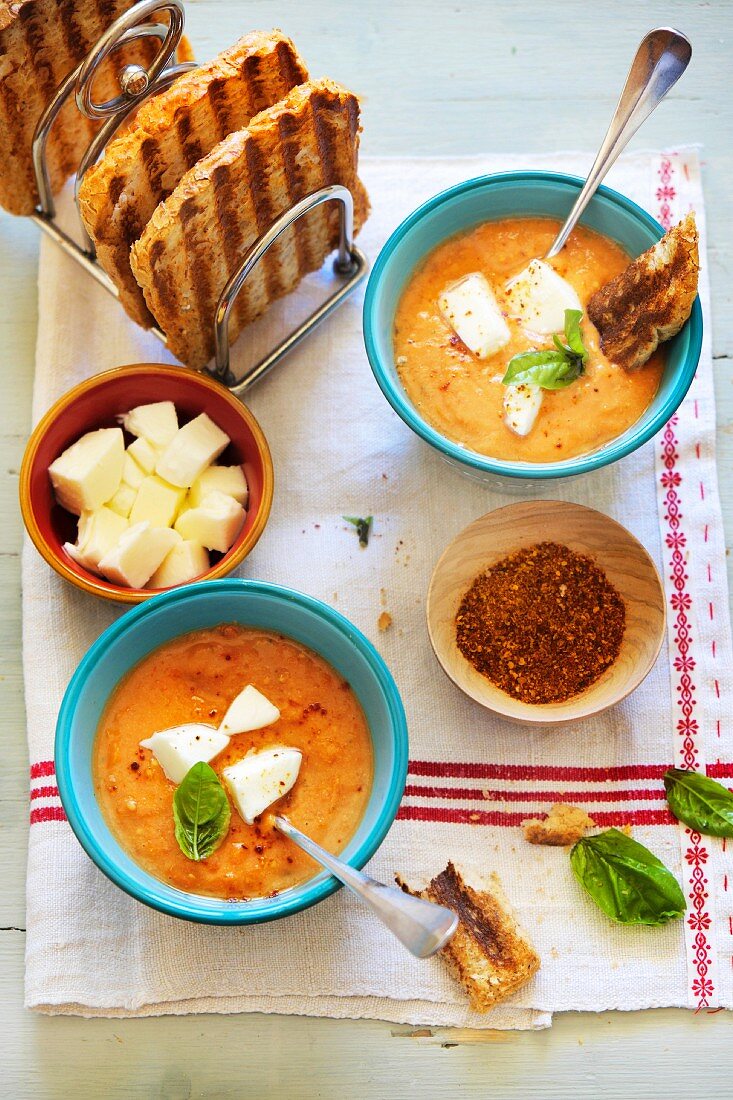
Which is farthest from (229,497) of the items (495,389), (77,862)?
(77,862)

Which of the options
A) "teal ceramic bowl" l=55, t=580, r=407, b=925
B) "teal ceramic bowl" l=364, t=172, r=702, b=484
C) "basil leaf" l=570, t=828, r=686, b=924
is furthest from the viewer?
"basil leaf" l=570, t=828, r=686, b=924

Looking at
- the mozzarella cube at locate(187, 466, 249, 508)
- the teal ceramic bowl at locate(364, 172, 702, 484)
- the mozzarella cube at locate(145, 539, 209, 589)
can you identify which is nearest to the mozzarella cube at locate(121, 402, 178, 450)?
the mozzarella cube at locate(187, 466, 249, 508)

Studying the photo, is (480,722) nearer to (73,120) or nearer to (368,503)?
(368,503)

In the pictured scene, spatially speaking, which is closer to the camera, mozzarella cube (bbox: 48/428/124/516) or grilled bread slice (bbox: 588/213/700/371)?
grilled bread slice (bbox: 588/213/700/371)

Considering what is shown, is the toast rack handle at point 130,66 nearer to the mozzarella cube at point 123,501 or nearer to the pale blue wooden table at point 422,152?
the pale blue wooden table at point 422,152

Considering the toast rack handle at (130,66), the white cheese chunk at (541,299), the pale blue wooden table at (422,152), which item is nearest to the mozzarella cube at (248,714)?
the pale blue wooden table at (422,152)

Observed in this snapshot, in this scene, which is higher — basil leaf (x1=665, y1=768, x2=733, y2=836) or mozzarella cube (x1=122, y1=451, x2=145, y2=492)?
mozzarella cube (x1=122, y1=451, x2=145, y2=492)

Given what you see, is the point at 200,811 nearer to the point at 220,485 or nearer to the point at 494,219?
the point at 220,485

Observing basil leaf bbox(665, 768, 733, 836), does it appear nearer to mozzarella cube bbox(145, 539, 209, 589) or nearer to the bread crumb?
the bread crumb
